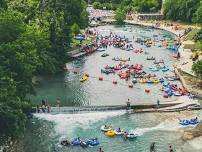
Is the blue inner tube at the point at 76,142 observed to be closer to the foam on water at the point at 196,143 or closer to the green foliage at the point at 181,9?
the foam on water at the point at 196,143

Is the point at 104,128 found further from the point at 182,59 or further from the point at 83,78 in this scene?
the point at 182,59

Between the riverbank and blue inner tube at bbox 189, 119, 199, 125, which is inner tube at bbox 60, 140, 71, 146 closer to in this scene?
blue inner tube at bbox 189, 119, 199, 125

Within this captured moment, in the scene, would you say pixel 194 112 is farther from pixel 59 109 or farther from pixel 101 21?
pixel 101 21

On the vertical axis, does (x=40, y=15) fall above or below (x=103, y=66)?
above

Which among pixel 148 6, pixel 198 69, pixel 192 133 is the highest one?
pixel 148 6

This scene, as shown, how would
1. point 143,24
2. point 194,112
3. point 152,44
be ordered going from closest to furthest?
point 194,112
point 152,44
point 143,24

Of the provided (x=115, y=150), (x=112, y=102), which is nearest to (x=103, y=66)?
(x=112, y=102)

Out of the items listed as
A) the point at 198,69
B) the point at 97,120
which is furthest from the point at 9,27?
the point at 198,69
